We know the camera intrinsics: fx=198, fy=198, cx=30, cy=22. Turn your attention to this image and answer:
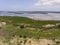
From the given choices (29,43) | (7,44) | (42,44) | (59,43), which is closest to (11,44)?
(7,44)

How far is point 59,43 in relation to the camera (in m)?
28.0

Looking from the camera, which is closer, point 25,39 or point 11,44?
point 11,44

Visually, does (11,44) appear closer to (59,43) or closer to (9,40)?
(9,40)

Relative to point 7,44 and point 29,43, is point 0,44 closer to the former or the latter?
point 7,44

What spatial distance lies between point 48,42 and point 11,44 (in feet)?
17.3

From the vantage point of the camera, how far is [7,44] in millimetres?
27000

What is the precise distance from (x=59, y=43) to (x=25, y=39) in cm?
506

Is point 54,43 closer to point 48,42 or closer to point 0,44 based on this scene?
point 48,42

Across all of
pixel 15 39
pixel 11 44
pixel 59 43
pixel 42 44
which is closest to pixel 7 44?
pixel 11 44

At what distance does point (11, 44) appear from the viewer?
27109 millimetres

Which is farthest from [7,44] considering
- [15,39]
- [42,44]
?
[42,44]

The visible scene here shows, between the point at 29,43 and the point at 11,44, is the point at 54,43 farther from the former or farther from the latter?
the point at 11,44

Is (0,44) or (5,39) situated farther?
(5,39)

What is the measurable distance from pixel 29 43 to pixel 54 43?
11.5ft
